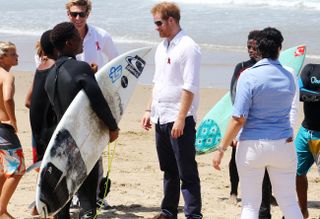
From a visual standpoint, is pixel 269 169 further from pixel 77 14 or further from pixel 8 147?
pixel 77 14

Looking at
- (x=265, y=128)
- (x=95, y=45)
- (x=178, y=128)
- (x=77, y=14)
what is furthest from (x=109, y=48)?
(x=265, y=128)

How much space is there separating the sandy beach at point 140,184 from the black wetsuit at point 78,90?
138 centimetres

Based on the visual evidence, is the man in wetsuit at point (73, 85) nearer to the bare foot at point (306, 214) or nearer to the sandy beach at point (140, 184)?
the sandy beach at point (140, 184)

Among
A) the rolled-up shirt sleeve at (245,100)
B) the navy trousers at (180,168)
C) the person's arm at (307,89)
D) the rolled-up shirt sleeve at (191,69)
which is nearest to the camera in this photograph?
the rolled-up shirt sleeve at (245,100)

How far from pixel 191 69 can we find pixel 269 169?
3.44 feet

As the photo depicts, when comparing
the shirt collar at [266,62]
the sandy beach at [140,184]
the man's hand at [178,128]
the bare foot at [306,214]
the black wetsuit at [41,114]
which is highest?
the shirt collar at [266,62]

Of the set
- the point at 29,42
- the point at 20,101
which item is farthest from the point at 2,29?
the point at 20,101

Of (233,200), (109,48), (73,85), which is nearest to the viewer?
(73,85)

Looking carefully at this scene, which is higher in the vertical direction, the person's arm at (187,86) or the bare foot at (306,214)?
the person's arm at (187,86)

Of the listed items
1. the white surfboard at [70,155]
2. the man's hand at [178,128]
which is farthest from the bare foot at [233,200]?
the white surfboard at [70,155]

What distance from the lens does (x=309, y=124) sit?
21.5 feet

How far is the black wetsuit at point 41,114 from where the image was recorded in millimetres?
5840

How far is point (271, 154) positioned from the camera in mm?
5367

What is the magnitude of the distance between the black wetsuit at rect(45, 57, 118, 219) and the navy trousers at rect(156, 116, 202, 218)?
0.77 metres
